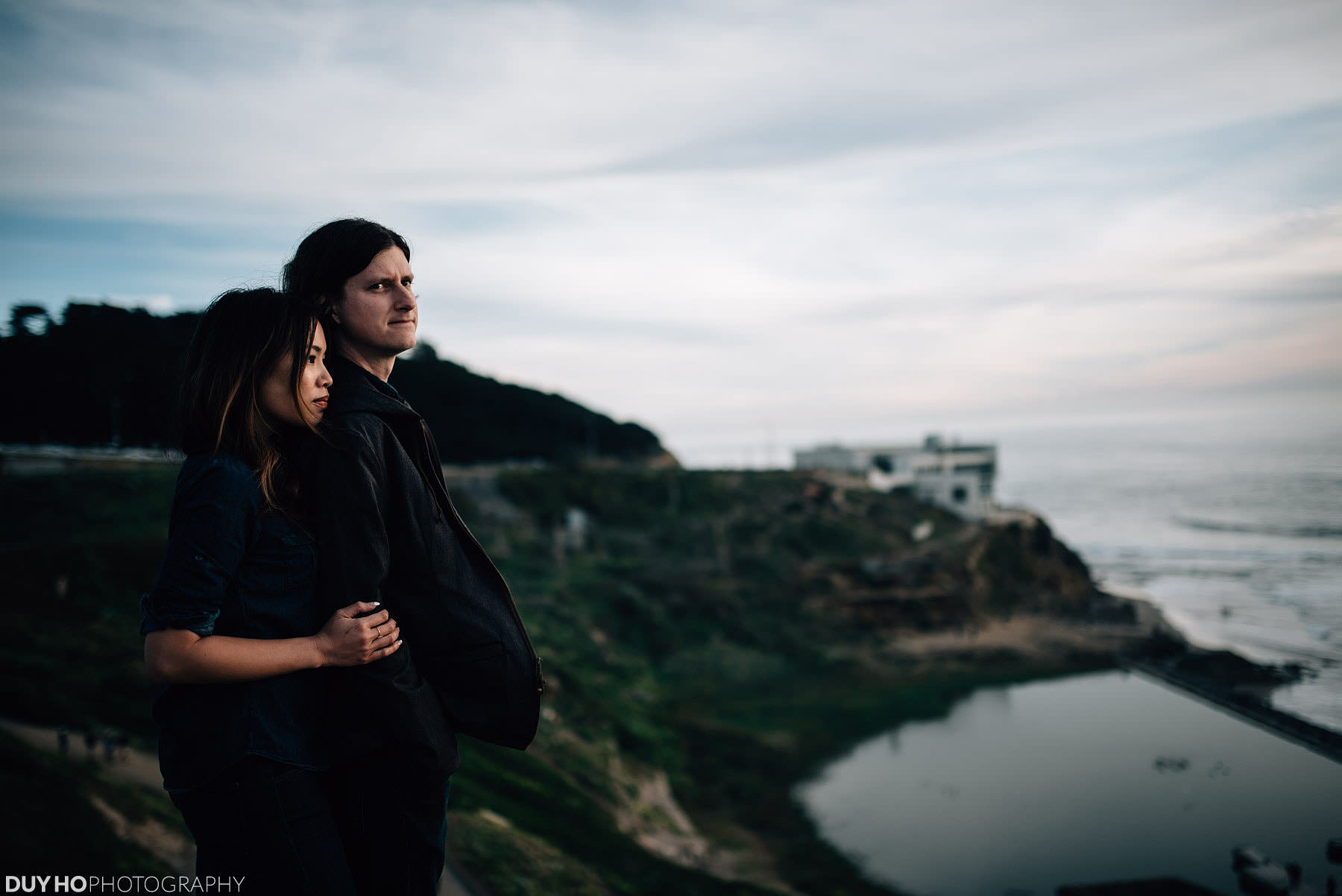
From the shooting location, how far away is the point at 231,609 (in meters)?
2.22

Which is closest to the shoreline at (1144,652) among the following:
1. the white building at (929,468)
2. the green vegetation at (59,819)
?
the white building at (929,468)

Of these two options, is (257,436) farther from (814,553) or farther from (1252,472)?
(1252,472)

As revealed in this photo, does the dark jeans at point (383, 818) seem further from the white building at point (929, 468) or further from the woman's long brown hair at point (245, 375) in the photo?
the white building at point (929, 468)

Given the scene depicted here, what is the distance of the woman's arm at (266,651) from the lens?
6.78ft

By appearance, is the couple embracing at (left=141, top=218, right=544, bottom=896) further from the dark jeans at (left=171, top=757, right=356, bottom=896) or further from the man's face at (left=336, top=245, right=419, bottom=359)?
the man's face at (left=336, top=245, right=419, bottom=359)

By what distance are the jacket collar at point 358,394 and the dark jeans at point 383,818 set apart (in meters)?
0.96

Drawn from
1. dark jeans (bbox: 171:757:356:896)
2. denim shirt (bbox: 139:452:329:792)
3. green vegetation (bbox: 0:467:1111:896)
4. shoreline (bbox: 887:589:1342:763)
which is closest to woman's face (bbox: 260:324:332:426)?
denim shirt (bbox: 139:452:329:792)

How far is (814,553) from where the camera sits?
44.8 metres

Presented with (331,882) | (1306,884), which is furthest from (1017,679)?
(331,882)

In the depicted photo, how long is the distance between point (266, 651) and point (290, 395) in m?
0.68

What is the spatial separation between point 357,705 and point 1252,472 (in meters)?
147

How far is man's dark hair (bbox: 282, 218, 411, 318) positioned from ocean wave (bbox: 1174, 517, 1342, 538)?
81.8 m

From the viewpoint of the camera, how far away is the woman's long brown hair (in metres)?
2.24

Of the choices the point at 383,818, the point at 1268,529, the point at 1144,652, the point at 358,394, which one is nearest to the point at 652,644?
the point at 1144,652
